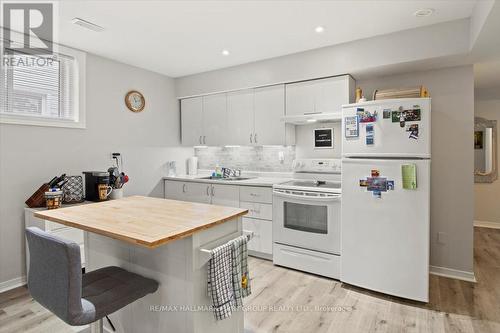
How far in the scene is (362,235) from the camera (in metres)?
2.63

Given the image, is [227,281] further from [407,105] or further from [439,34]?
[439,34]

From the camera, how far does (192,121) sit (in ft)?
14.6

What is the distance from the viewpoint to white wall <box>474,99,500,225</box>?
4.79 meters

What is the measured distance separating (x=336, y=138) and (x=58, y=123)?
3265 millimetres

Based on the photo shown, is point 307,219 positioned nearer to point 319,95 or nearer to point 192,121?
point 319,95

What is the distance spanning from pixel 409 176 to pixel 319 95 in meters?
1.38

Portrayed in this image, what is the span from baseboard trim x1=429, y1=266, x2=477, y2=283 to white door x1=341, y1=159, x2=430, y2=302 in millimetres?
846

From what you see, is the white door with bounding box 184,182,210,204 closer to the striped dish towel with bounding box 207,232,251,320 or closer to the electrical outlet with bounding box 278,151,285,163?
the electrical outlet with bounding box 278,151,285,163

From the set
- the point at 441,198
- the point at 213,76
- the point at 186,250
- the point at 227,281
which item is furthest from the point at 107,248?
the point at 441,198

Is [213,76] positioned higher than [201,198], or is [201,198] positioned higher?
[213,76]

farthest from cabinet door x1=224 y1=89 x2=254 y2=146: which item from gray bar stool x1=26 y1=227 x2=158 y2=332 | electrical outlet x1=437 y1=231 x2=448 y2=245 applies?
gray bar stool x1=26 y1=227 x2=158 y2=332

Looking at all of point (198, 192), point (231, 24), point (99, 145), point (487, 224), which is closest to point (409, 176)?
point (231, 24)

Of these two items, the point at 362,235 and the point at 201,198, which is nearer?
the point at 362,235

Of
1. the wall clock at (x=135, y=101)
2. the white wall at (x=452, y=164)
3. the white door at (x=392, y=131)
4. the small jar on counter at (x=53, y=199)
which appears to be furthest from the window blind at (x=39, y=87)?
the white wall at (x=452, y=164)
